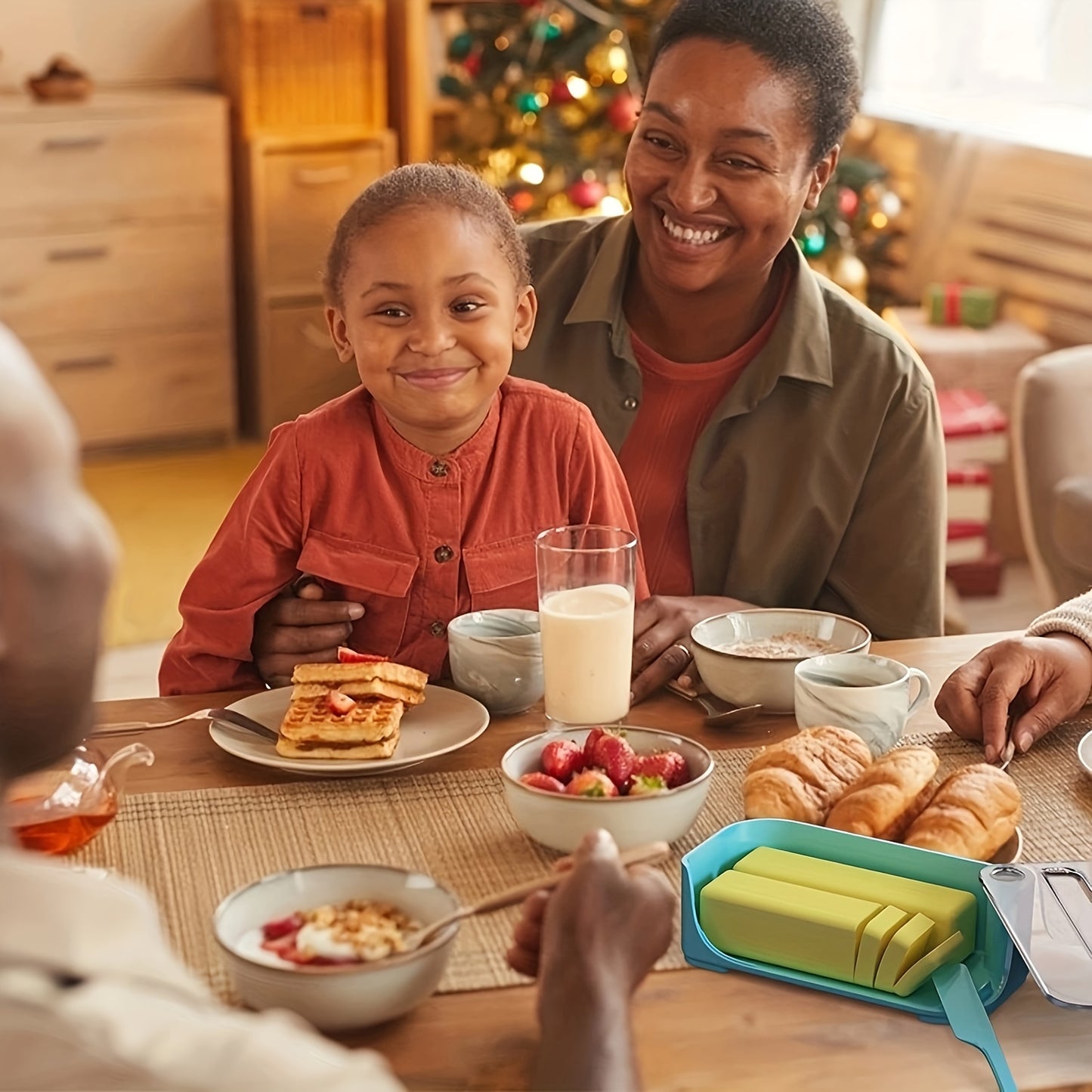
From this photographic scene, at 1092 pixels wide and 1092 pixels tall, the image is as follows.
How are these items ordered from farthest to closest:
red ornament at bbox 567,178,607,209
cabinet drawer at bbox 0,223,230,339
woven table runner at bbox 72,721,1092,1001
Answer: cabinet drawer at bbox 0,223,230,339
red ornament at bbox 567,178,607,209
woven table runner at bbox 72,721,1092,1001

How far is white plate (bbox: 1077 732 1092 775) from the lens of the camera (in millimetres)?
1493

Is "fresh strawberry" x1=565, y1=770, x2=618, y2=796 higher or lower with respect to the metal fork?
higher

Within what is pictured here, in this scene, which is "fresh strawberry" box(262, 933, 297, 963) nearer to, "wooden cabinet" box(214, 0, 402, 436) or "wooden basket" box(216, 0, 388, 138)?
"wooden cabinet" box(214, 0, 402, 436)

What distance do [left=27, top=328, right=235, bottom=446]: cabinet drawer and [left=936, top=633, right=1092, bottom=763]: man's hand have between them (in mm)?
4185

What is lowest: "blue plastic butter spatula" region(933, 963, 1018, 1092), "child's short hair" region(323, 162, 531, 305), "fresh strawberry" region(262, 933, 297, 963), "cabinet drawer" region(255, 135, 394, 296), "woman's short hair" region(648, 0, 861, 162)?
"cabinet drawer" region(255, 135, 394, 296)

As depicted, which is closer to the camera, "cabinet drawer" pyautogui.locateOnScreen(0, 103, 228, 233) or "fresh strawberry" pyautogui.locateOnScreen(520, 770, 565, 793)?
"fresh strawberry" pyautogui.locateOnScreen(520, 770, 565, 793)

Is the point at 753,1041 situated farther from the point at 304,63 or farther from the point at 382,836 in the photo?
the point at 304,63

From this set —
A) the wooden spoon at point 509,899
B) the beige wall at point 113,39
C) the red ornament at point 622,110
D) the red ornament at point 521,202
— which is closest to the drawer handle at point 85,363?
the beige wall at point 113,39

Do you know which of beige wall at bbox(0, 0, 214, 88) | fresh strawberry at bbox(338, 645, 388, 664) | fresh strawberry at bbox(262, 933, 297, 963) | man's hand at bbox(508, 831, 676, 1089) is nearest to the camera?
man's hand at bbox(508, 831, 676, 1089)

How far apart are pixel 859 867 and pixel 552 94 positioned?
389 cm

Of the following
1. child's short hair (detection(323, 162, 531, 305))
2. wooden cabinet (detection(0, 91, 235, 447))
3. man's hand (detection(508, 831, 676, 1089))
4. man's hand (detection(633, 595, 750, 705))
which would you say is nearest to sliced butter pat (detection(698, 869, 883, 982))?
man's hand (detection(508, 831, 676, 1089))

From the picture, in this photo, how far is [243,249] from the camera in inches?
219

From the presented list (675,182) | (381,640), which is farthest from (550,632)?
(675,182)

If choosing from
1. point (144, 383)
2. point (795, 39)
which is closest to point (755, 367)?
point (795, 39)
